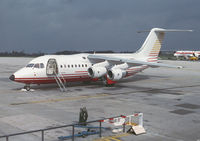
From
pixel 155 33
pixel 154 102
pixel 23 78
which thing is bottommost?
pixel 154 102

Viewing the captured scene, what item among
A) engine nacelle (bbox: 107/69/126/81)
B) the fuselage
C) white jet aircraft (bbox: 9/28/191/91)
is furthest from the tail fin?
the fuselage

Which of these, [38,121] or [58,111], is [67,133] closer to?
[38,121]

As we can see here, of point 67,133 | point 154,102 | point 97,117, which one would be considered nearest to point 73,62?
point 154,102

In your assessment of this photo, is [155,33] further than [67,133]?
Yes

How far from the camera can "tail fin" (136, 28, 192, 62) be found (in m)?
31.8

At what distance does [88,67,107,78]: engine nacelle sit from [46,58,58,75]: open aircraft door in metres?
3.61

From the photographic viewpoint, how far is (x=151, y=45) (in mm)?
32125

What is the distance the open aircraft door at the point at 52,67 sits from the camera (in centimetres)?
2470

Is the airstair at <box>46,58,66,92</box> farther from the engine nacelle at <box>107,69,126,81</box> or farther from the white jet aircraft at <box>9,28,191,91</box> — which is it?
the engine nacelle at <box>107,69,126,81</box>

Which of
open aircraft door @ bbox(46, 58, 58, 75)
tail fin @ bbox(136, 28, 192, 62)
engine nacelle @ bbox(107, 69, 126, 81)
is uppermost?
tail fin @ bbox(136, 28, 192, 62)

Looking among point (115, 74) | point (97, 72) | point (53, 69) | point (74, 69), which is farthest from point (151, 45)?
point (53, 69)

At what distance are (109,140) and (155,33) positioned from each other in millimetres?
23422

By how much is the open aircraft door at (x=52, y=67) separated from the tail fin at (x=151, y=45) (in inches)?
442

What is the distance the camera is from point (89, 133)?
37.7 ft
